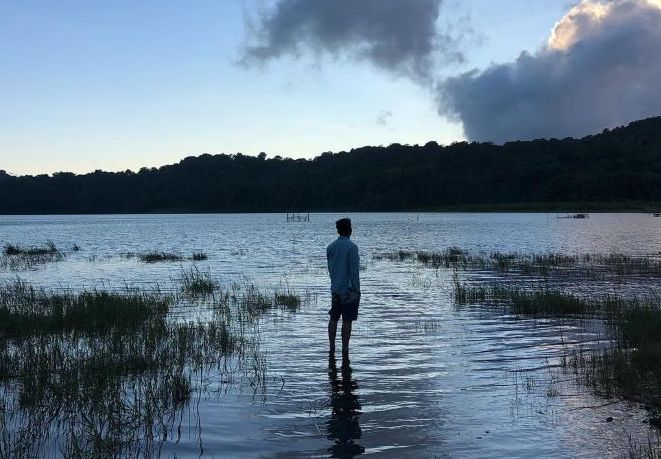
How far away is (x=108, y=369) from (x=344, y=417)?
14.5 ft

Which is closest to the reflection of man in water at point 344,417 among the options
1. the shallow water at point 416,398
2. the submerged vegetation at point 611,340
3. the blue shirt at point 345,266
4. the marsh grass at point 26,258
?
the shallow water at point 416,398

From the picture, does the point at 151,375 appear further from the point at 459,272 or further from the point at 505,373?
the point at 459,272

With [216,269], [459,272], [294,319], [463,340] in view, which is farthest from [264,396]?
[216,269]

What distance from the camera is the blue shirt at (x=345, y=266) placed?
38.9 feet

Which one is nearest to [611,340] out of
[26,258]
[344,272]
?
[344,272]

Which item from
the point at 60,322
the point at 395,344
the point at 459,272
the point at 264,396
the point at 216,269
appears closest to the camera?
the point at 264,396

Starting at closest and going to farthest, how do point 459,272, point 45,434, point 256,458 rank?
point 256,458
point 45,434
point 459,272

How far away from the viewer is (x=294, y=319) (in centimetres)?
1781

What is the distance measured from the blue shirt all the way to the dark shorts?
0.38 ft

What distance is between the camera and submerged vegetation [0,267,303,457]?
7.88 m

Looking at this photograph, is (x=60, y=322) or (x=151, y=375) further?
(x=60, y=322)

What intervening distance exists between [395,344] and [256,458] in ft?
23.2

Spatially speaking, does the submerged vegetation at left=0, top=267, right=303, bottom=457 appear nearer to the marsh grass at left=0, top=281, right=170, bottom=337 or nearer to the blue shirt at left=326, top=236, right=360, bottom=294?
the marsh grass at left=0, top=281, right=170, bottom=337

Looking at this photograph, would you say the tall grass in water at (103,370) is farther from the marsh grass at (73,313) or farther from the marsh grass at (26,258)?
the marsh grass at (26,258)
